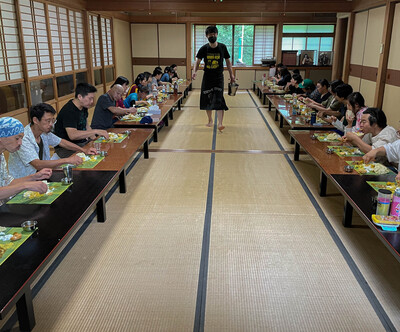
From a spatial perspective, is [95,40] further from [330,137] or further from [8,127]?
[8,127]

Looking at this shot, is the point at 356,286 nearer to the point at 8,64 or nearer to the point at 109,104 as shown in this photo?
the point at 109,104

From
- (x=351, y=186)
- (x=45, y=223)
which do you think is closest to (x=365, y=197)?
(x=351, y=186)

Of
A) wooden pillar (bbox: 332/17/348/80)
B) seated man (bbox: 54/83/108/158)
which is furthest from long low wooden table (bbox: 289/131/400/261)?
wooden pillar (bbox: 332/17/348/80)

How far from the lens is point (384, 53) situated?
7.32 m

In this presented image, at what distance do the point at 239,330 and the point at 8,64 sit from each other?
527 cm

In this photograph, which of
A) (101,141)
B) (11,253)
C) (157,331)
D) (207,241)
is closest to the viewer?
(11,253)

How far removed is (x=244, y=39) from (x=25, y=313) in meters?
13.0

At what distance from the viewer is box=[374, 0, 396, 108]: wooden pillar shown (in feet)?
23.2

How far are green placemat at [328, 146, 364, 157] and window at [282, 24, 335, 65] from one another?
10.4 m

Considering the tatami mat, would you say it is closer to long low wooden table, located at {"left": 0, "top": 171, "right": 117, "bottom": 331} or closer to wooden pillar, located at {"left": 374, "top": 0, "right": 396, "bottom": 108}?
long low wooden table, located at {"left": 0, "top": 171, "right": 117, "bottom": 331}

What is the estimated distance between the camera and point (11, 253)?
1774 millimetres

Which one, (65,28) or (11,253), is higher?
(65,28)

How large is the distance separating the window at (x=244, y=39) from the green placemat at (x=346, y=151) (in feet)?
34.4

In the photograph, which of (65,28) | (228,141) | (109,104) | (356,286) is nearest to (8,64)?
(109,104)
